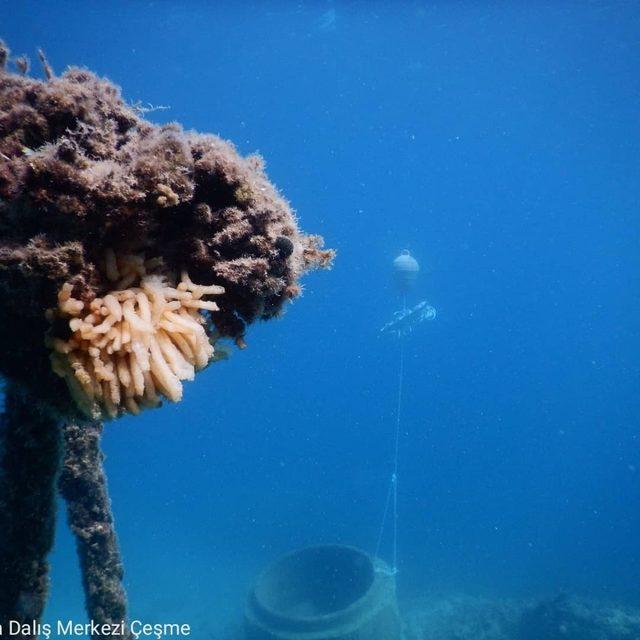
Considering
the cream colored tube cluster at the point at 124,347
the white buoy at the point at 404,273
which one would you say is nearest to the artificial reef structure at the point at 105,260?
the cream colored tube cluster at the point at 124,347

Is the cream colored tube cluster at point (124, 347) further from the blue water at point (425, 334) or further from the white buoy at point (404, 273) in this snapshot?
the white buoy at point (404, 273)

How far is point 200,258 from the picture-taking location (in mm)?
2861

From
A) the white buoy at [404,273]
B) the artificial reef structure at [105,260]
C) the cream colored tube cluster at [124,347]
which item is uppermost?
the white buoy at [404,273]

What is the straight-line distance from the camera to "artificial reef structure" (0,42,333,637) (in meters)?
2.31

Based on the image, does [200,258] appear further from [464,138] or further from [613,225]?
[613,225]

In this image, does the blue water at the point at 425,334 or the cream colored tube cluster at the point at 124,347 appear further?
the blue water at the point at 425,334

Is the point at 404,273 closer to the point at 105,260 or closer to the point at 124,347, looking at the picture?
the point at 105,260

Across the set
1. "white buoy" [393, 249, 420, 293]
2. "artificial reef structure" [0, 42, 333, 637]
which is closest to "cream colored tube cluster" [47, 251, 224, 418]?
"artificial reef structure" [0, 42, 333, 637]

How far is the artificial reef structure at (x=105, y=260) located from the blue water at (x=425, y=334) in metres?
7.31

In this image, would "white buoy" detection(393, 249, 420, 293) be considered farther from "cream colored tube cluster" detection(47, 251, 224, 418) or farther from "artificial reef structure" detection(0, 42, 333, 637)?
"cream colored tube cluster" detection(47, 251, 224, 418)

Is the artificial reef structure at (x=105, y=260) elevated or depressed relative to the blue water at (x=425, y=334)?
depressed

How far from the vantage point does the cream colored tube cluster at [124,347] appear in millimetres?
2236

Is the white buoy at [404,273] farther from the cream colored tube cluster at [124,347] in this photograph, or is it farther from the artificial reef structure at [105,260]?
the cream colored tube cluster at [124,347]

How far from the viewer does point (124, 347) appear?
2256mm
